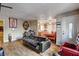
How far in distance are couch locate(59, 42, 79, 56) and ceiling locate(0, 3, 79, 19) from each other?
581 millimetres

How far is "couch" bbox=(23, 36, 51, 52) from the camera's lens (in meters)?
2.09

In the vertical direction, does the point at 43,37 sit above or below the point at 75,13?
below

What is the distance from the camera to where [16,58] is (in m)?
2.13

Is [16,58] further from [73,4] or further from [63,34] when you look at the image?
[73,4]

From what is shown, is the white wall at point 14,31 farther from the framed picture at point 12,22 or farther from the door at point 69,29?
the door at point 69,29

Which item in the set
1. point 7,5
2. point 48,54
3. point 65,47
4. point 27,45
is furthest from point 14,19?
point 65,47

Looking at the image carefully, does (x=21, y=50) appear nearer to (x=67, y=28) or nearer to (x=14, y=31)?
(x=14, y=31)

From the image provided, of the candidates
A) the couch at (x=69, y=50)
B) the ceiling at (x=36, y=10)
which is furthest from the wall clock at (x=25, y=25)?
the couch at (x=69, y=50)

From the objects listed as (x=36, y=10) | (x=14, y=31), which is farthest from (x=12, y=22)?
(x=36, y=10)

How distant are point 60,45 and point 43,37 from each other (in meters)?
0.34

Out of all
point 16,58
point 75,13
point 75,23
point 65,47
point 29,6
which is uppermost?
point 29,6

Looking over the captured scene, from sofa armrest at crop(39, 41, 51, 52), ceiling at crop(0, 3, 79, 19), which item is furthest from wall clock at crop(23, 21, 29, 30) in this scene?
sofa armrest at crop(39, 41, 51, 52)

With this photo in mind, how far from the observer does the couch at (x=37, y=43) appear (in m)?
2.09

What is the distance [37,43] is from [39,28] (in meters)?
0.28
